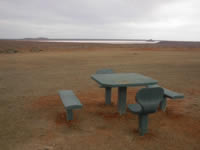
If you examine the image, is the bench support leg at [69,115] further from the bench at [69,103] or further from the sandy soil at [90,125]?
the sandy soil at [90,125]

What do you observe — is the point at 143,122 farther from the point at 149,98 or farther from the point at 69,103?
the point at 69,103

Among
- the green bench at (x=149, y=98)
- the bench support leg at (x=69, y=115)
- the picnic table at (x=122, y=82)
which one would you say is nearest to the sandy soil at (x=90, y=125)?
the bench support leg at (x=69, y=115)

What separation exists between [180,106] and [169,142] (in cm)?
203

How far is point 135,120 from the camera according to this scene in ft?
14.0

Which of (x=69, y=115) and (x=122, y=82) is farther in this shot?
(x=69, y=115)

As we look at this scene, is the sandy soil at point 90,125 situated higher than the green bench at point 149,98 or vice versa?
the green bench at point 149,98

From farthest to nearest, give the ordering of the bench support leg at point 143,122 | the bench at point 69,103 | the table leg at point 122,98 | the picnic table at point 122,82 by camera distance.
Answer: the table leg at point 122,98
the picnic table at point 122,82
the bench at point 69,103
the bench support leg at point 143,122

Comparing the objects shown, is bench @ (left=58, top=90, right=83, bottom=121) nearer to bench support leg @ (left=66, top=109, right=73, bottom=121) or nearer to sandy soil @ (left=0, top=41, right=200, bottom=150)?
bench support leg @ (left=66, top=109, right=73, bottom=121)

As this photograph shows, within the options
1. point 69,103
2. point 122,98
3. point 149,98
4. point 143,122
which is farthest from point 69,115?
point 149,98

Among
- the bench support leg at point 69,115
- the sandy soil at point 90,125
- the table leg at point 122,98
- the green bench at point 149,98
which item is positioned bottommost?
the sandy soil at point 90,125

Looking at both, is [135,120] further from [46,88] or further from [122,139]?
[46,88]

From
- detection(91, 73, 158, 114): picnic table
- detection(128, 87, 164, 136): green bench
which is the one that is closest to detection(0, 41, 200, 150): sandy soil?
detection(91, 73, 158, 114): picnic table

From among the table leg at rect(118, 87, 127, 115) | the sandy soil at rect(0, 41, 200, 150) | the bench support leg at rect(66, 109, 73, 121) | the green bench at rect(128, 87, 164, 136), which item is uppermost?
the green bench at rect(128, 87, 164, 136)

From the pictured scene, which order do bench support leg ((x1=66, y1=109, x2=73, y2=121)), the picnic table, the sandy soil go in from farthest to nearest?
bench support leg ((x1=66, y1=109, x2=73, y2=121))
the picnic table
the sandy soil
